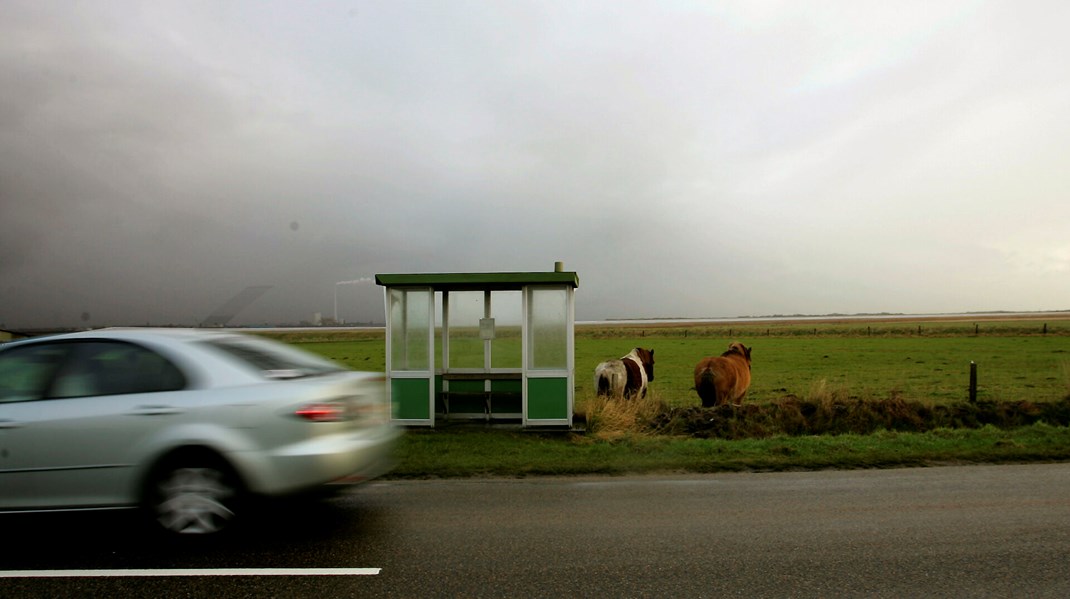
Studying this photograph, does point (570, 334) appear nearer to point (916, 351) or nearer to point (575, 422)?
point (575, 422)

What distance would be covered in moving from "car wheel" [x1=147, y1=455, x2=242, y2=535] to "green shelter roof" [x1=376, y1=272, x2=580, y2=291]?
6.60 meters

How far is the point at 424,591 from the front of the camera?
163 inches

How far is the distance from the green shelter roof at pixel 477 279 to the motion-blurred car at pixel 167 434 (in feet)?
20.0

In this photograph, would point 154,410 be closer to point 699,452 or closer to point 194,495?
point 194,495

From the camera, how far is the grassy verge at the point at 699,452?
834cm

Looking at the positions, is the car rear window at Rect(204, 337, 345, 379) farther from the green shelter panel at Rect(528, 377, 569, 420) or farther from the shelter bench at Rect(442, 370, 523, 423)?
the shelter bench at Rect(442, 370, 523, 423)

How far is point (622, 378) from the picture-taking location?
557 inches

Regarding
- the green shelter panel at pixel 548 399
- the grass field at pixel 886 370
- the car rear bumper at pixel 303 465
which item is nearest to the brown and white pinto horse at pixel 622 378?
the grass field at pixel 886 370

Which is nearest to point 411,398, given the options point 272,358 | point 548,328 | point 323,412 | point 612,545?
point 548,328

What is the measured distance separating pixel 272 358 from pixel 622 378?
9.30 metres

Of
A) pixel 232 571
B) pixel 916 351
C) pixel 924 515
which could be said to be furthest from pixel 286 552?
pixel 916 351

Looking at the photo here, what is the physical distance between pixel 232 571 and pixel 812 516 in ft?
15.0

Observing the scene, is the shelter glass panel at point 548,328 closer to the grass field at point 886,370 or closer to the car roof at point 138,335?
the grass field at point 886,370

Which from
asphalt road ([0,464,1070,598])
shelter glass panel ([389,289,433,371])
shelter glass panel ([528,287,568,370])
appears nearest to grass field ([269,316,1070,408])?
shelter glass panel ([528,287,568,370])
